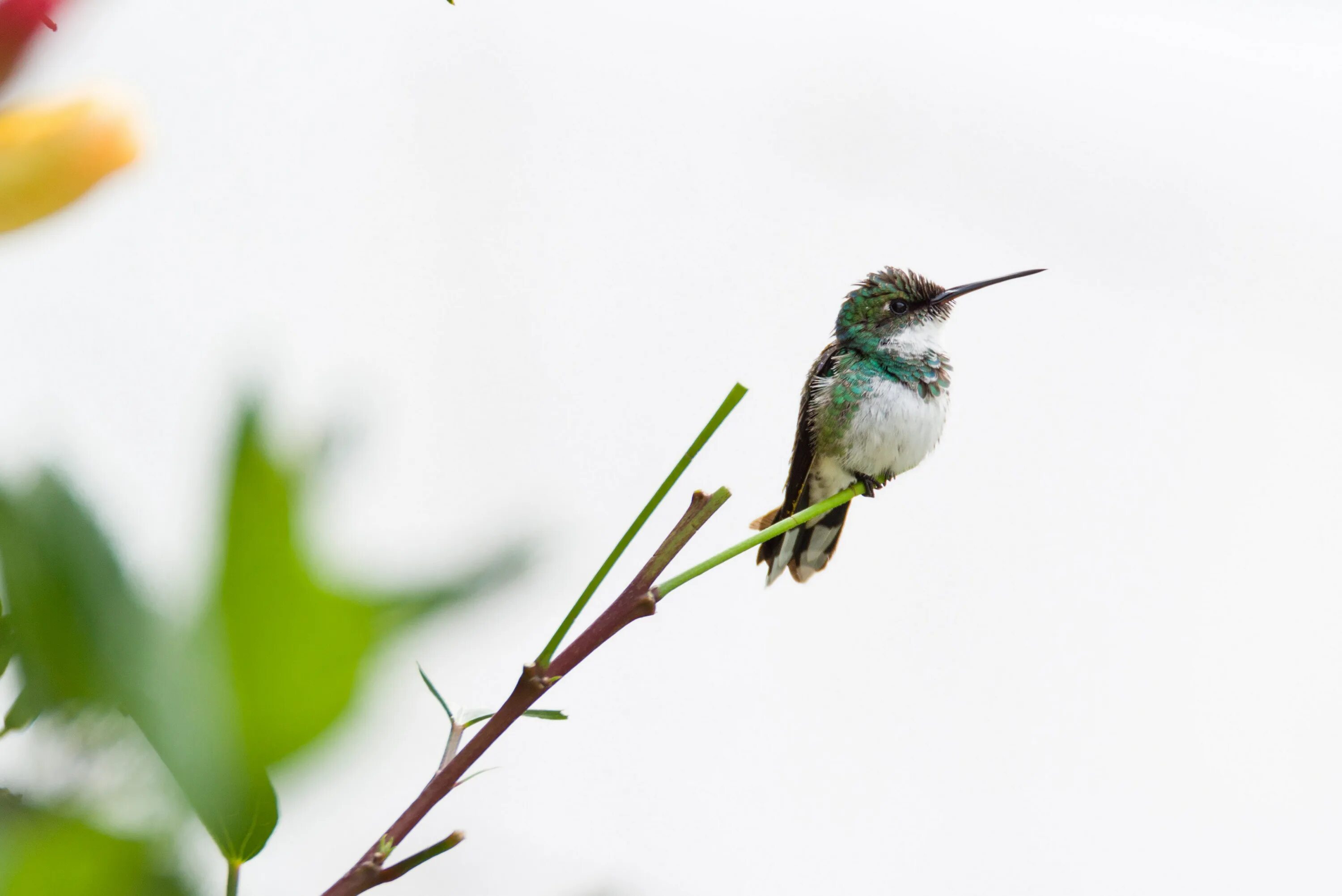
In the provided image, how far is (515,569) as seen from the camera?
0.45ft

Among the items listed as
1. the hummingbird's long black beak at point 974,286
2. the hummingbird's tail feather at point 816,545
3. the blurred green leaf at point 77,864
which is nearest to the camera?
the blurred green leaf at point 77,864

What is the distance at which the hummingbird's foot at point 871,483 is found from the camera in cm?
→ 47

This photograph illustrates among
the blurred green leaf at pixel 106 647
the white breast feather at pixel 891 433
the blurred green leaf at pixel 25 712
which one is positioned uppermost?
the white breast feather at pixel 891 433

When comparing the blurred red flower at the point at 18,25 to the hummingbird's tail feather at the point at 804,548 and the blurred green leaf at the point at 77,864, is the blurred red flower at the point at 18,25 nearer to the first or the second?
the blurred green leaf at the point at 77,864

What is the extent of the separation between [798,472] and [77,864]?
0.50 metres

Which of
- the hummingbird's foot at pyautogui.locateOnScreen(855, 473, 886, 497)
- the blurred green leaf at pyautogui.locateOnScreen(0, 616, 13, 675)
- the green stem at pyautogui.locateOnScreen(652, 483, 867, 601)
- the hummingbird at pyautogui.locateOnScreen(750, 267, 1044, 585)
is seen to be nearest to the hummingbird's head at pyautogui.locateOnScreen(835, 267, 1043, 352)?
the hummingbird at pyautogui.locateOnScreen(750, 267, 1044, 585)

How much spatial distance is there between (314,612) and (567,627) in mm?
63

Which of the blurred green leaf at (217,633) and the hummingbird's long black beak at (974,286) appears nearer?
the blurred green leaf at (217,633)

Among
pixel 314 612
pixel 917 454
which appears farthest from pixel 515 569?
pixel 917 454

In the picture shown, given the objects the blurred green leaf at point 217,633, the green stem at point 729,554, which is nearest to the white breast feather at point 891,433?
the green stem at point 729,554

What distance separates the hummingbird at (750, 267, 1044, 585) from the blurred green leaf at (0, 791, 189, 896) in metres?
0.37

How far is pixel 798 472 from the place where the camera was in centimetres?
59

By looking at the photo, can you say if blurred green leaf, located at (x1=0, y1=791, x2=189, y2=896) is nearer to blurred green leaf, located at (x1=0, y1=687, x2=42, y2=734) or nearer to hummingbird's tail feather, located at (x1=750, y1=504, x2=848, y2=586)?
blurred green leaf, located at (x1=0, y1=687, x2=42, y2=734)

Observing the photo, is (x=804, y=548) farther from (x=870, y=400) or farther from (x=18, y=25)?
(x=18, y=25)
